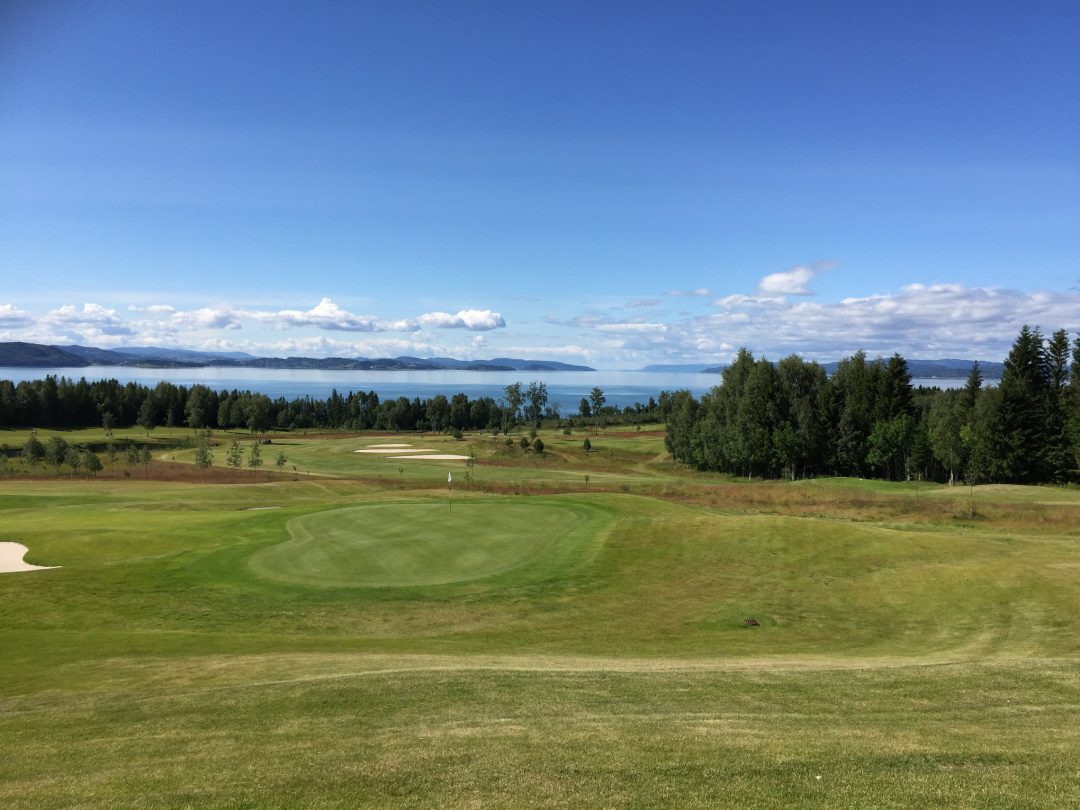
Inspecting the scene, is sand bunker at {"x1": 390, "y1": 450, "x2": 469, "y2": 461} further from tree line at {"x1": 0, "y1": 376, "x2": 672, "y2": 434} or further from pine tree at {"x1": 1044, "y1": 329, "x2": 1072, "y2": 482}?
pine tree at {"x1": 1044, "y1": 329, "x2": 1072, "y2": 482}

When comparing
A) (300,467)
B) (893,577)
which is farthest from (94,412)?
(893,577)

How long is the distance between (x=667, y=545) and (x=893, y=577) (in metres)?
8.98

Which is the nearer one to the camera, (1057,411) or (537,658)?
(537,658)

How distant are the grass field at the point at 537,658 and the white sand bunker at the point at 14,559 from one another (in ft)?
2.12

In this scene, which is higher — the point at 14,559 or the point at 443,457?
the point at 443,457

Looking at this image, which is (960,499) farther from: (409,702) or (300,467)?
(300,467)

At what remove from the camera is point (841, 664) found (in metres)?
16.2

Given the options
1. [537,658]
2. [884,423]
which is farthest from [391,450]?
[537,658]

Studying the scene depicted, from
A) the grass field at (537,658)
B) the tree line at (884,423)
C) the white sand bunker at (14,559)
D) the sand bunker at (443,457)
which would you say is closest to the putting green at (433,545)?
the grass field at (537,658)

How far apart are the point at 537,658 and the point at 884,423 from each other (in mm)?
71780

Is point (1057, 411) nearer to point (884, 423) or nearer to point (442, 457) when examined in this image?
point (884, 423)

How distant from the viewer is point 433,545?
95.8 feet

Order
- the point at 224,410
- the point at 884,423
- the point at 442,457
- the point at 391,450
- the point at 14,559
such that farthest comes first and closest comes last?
the point at 224,410 < the point at 391,450 < the point at 442,457 < the point at 884,423 < the point at 14,559

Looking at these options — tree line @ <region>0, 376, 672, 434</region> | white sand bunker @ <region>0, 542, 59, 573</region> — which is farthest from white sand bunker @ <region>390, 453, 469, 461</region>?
white sand bunker @ <region>0, 542, 59, 573</region>
